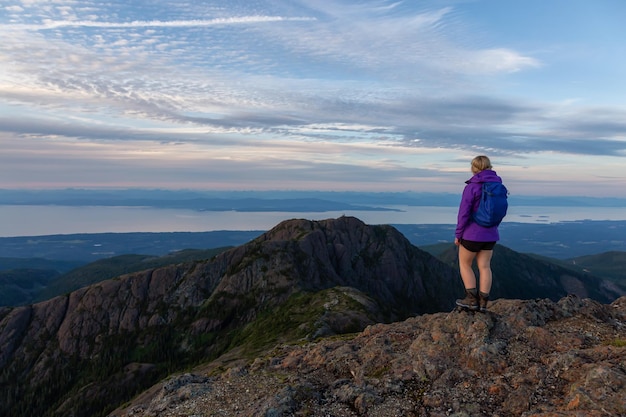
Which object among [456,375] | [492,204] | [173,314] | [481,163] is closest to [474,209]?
[492,204]

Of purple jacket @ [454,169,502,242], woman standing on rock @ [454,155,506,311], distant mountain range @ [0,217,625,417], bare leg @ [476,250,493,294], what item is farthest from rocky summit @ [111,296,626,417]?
distant mountain range @ [0,217,625,417]

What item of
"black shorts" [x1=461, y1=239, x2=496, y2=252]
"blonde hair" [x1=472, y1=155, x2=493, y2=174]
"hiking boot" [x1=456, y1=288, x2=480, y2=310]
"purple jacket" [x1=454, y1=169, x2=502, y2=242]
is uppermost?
"blonde hair" [x1=472, y1=155, x2=493, y2=174]

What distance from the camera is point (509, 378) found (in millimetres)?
15375

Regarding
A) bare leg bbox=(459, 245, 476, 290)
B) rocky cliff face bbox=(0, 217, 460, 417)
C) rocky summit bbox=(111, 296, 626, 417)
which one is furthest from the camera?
rocky cliff face bbox=(0, 217, 460, 417)

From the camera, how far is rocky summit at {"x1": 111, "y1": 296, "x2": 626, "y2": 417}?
14062 mm

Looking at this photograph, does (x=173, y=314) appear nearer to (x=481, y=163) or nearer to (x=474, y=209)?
(x=474, y=209)

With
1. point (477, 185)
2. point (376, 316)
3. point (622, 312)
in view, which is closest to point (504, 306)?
point (622, 312)

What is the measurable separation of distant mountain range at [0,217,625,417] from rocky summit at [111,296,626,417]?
84093mm

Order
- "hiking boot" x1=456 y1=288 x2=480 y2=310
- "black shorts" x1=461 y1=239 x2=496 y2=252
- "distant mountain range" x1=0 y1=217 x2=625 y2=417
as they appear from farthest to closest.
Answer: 1. "distant mountain range" x1=0 y1=217 x2=625 y2=417
2. "hiking boot" x1=456 y1=288 x2=480 y2=310
3. "black shorts" x1=461 y1=239 x2=496 y2=252

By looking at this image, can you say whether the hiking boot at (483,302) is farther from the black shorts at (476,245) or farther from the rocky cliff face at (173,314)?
the rocky cliff face at (173,314)

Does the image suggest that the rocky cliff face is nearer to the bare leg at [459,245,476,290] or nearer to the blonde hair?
the bare leg at [459,245,476,290]

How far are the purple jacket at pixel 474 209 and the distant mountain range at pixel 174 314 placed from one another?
8959 cm

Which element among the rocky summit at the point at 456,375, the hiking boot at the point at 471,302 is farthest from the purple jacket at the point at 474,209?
the rocky summit at the point at 456,375

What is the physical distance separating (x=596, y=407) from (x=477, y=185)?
859 cm
